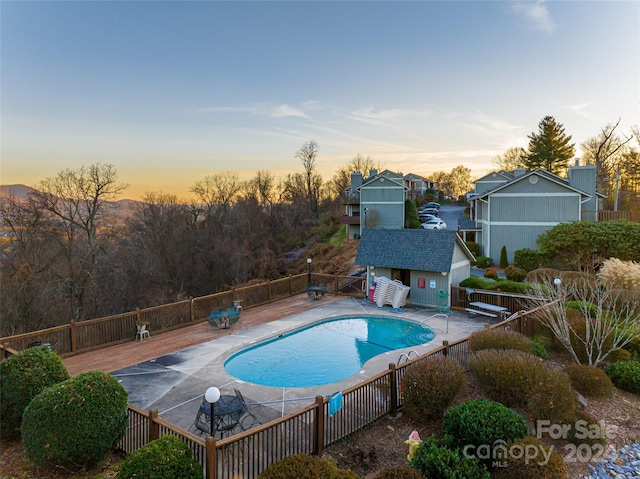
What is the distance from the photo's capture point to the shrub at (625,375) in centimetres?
852

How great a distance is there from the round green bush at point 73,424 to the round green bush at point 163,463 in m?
1.11

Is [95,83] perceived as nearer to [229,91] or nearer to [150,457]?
[229,91]

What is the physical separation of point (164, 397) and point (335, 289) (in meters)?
11.6

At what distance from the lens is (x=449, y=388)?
7.11 meters

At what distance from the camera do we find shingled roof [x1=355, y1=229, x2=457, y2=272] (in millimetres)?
16219

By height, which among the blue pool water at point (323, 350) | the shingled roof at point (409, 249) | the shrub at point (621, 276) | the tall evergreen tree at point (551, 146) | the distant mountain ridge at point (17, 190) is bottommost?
the blue pool water at point (323, 350)

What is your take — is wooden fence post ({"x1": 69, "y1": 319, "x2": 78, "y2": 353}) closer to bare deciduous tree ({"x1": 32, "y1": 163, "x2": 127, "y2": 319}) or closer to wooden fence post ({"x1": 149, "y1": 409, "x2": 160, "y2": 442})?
wooden fence post ({"x1": 149, "y1": 409, "x2": 160, "y2": 442})

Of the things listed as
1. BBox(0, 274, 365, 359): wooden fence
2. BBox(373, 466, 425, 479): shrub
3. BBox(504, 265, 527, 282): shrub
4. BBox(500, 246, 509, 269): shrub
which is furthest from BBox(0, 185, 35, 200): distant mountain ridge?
BBox(500, 246, 509, 269): shrub

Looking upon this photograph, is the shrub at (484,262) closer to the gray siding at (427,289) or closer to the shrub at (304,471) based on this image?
the gray siding at (427,289)

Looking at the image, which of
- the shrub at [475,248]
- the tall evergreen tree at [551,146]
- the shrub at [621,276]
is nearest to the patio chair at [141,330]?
the shrub at [621,276]

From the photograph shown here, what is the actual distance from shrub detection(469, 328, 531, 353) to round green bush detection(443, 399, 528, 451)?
2.97 metres

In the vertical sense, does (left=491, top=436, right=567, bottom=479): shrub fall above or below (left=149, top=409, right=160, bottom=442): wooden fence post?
below

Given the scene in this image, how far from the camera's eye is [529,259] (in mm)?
22578

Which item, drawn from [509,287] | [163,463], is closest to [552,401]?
[163,463]
